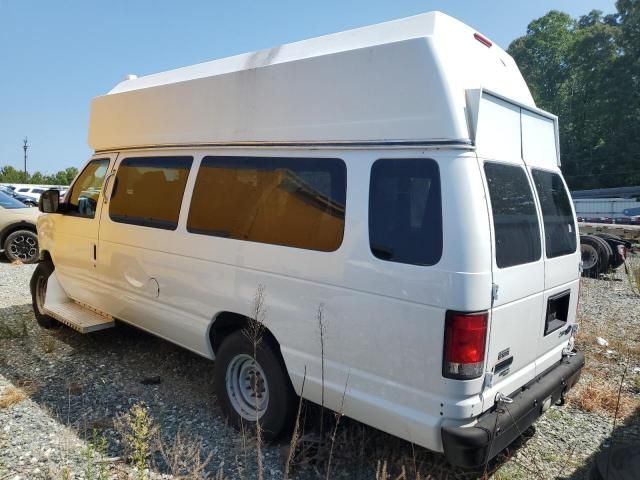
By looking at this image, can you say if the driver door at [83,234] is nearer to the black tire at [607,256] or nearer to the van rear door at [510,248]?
the van rear door at [510,248]

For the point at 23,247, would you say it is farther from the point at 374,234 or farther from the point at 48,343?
the point at 374,234

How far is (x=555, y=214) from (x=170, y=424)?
11.2 ft

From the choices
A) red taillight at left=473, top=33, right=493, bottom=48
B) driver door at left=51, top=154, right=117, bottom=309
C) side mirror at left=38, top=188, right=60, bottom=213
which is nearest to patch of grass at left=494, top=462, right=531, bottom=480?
Answer: red taillight at left=473, top=33, right=493, bottom=48

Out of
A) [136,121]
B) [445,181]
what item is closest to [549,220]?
[445,181]

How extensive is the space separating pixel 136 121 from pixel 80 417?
274 centimetres

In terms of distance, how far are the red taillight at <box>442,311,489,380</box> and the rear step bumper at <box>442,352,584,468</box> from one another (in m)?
0.30

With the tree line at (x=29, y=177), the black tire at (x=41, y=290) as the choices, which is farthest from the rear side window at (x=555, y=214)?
the tree line at (x=29, y=177)

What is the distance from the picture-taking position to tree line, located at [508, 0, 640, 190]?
4100 cm

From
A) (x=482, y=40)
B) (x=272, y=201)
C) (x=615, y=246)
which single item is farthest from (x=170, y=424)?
(x=615, y=246)

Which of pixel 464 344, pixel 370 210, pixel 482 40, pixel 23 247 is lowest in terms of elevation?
pixel 23 247

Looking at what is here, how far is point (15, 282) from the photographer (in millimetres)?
9133

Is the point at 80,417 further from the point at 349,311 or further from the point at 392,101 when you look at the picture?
the point at 392,101

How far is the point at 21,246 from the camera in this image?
11578 mm

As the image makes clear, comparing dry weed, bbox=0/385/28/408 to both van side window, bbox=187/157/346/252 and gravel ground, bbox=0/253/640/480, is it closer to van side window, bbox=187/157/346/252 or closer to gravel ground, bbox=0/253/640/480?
gravel ground, bbox=0/253/640/480
